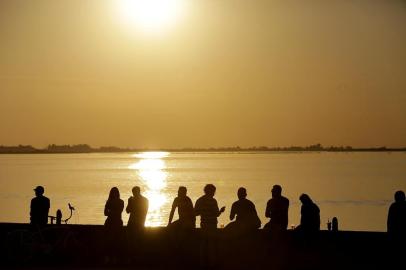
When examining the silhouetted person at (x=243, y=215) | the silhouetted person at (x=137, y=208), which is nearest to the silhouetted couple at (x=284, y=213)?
the silhouetted person at (x=243, y=215)

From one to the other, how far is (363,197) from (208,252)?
8212 centimetres

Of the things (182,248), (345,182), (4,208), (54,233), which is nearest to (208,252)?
(182,248)

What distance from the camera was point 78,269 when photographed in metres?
15.2

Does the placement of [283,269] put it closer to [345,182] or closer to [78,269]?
[78,269]

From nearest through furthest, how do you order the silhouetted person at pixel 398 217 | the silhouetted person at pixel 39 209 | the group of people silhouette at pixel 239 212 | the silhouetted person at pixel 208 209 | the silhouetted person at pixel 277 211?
the silhouetted person at pixel 398 217 < the group of people silhouette at pixel 239 212 < the silhouetted person at pixel 208 209 < the silhouetted person at pixel 277 211 < the silhouetted person at pixel 39 209

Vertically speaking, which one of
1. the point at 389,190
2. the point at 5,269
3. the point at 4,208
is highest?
the point at 389,190

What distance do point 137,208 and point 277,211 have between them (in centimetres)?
302

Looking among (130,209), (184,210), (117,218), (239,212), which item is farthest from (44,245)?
(239,212)

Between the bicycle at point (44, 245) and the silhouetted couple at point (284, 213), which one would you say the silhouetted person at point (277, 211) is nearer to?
the silhouetted couple at point (284, 213)

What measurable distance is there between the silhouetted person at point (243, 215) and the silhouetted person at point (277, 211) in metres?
0.35

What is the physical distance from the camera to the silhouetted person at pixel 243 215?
49.8 feet

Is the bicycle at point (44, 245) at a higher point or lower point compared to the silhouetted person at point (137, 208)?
lower

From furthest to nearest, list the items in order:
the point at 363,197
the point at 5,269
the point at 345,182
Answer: the point at 345,182, the point at 363,197, the point at 5,269

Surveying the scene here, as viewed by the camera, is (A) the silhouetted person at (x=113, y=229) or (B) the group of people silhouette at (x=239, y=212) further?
(A) the silhouetted person at (x=113, y=229)
